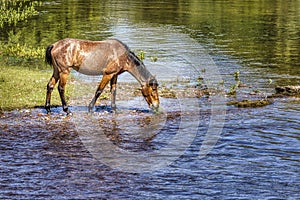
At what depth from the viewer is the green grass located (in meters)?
19.5

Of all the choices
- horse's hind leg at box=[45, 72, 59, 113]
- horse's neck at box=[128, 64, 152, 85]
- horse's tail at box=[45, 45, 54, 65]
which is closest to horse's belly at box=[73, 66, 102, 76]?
horse's hind leg at box=[45, 72, 59, 113]

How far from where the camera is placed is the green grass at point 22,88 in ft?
64.0

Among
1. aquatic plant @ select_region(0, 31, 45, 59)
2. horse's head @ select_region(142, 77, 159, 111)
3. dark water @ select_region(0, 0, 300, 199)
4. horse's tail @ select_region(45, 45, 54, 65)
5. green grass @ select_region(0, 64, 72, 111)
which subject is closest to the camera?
dark water @ select_region(0, 0, 300, 199)

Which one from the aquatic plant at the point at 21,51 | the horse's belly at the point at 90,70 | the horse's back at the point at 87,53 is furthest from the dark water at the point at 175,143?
the aquatic plant at the point at 21,51

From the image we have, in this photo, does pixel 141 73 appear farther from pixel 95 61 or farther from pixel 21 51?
pixel 21 51

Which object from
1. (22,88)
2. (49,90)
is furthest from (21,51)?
(49,90)

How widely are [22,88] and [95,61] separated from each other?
4422 mm

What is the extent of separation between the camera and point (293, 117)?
1819cm

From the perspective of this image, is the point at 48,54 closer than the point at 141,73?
Yes

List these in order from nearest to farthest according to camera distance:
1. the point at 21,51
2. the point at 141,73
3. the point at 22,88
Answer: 1. the point at 141,73
2. the point at 22,88
3. the point at 21,51

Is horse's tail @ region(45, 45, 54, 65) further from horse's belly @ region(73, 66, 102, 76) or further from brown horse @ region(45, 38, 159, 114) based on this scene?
horse's belly @ region(73, 66, 102, 76)

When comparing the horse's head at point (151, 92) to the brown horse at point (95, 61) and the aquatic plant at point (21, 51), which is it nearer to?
the brown horse at point (95, 61)

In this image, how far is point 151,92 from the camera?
1847 cm

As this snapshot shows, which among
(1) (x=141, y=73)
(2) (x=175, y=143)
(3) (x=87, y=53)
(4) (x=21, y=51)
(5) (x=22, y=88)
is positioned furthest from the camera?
(4) (x=21, y=51)
